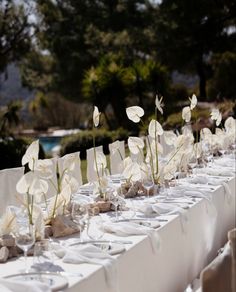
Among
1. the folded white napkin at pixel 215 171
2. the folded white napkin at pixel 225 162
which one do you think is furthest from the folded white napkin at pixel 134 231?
the folded white napkin at pixel 225 162

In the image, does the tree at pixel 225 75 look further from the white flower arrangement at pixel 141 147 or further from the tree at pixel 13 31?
the white flower arrangement at pixel 141 147

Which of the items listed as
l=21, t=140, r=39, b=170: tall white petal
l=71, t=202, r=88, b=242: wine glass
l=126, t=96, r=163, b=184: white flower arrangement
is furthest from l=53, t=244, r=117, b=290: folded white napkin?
l=126, t=96, r=163, b=184: white flower arrangement

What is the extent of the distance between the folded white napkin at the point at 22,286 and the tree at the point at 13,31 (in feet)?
45.2

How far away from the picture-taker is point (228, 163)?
4629mm

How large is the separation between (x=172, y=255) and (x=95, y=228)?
0.53 meters

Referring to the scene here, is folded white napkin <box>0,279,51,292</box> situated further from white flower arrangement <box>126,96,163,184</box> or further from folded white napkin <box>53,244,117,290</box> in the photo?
white flower arrangement <box>126,96,163,184</box>

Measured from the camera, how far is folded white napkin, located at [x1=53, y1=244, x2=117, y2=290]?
2059 millimetres

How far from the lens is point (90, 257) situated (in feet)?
6.91

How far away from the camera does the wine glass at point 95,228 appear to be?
2395 millimetres

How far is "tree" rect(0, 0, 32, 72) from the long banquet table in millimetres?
12180

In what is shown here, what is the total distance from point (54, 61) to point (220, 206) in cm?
2271

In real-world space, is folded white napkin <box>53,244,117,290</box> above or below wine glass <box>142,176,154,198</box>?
below

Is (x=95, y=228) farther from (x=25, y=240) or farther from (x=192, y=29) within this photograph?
(x=192, y=29)

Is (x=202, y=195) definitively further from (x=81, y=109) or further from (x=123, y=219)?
(x=81, y=109)
